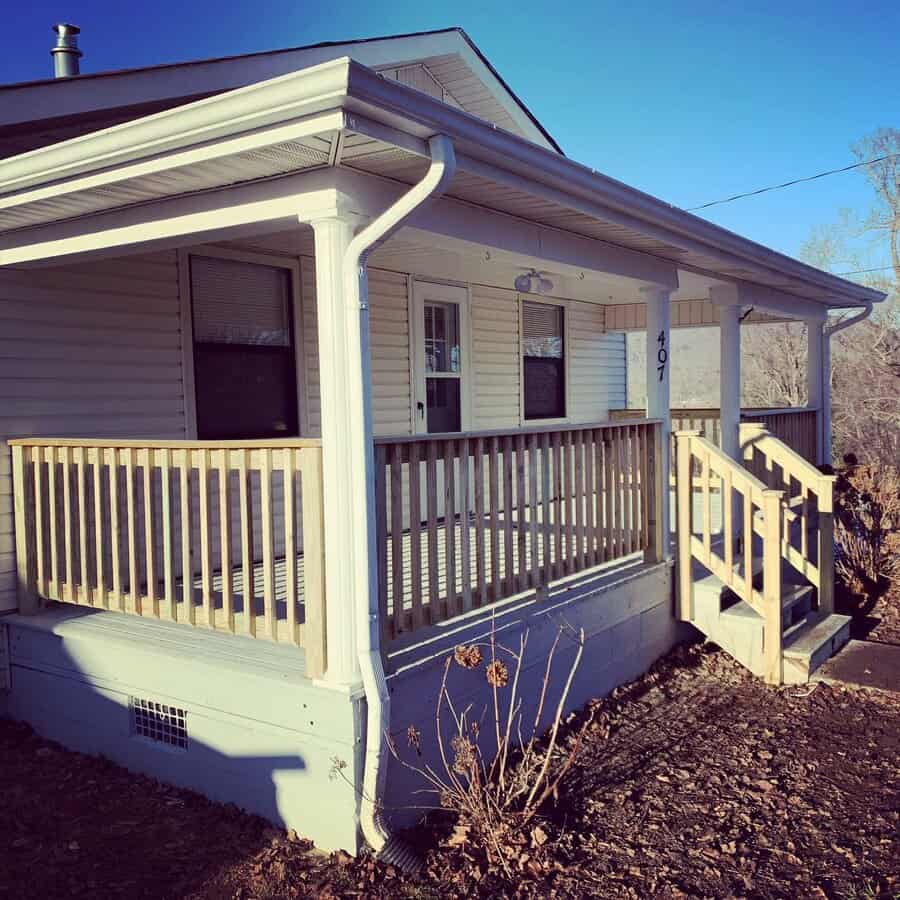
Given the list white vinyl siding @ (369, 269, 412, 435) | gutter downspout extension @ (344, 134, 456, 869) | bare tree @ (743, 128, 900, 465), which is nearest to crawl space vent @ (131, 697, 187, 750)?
gutter downspout extension @ (344, 134, 456, 869)

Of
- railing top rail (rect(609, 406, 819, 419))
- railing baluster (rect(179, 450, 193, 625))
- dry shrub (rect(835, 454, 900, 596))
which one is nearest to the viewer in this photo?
railing baluster (rect(179, 450, 193, 625))

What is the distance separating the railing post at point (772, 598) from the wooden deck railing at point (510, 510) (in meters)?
0.78

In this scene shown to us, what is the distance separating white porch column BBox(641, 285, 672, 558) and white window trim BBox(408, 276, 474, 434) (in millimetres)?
2187

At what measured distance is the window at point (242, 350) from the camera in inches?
234

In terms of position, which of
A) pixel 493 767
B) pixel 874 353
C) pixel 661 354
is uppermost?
pixel 874 353

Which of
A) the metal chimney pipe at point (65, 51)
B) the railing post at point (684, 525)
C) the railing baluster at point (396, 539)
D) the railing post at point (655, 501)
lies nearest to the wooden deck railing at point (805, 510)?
the railing post at point (684, 525)

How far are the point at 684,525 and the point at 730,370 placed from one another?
249 centimetres

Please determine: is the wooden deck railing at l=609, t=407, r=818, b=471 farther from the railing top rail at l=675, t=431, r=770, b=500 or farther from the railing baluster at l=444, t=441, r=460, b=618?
the railing baluster at l=444, t=441, r=460, b=618

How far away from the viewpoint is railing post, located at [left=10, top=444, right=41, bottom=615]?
4.89 meters

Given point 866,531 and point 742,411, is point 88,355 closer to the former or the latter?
point 742,411

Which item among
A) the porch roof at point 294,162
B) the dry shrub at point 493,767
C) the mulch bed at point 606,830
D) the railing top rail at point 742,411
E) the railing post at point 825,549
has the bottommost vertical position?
the mulch bed at point 606,830

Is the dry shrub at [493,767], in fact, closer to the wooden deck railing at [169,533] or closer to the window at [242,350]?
the wooden deck railing at [169,533]

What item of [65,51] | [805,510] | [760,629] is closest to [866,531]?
[805,510]

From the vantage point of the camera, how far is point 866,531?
8.49 meters
